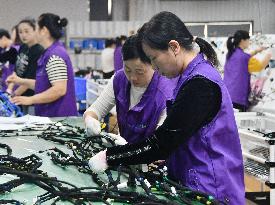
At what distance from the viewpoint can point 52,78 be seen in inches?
126

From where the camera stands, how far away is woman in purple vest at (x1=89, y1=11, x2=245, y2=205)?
1.48 meters

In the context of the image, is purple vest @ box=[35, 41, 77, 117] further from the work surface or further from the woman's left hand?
the work surface

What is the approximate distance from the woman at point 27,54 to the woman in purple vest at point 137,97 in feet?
4.93

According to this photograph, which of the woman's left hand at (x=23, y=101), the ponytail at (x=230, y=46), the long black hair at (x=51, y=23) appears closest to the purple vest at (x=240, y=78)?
the ponytail at (x=230, y=46)

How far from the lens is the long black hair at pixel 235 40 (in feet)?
18.5

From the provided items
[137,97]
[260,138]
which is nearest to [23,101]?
[137,97]

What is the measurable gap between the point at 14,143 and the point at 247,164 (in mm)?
1751

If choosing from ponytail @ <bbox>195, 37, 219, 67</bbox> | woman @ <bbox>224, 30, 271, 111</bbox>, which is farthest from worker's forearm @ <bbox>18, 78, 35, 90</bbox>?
woman @ <bbox>224, 30, 271, 111</bbox>

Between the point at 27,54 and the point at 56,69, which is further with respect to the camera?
the point at 27,54

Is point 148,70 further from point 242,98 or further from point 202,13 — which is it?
point 202,13

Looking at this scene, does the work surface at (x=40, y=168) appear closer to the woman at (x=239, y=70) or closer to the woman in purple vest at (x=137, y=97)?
the woman in purple vest at (x=137, y=97)

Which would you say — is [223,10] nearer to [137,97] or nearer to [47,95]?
[47,95]

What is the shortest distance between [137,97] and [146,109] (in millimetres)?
115

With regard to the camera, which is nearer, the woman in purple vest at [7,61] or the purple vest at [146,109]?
the purple vest at [146,109]
